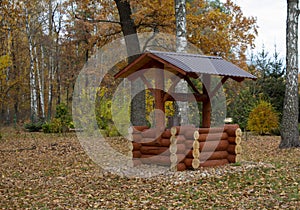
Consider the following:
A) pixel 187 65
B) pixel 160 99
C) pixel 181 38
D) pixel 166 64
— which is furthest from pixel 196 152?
pixel 181 38

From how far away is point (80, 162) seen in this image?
1162cm

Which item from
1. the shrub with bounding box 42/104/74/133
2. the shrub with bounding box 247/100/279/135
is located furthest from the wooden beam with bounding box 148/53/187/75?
the shrub with bounding box 42/104/74/133

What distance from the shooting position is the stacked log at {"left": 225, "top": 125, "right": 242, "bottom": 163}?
9977 millimetres

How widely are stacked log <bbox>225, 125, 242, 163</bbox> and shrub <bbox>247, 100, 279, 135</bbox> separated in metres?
9.18

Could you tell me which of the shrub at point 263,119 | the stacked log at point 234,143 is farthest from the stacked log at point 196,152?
the shrub at point 263,119

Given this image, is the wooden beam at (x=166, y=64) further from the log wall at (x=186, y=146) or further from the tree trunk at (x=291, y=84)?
the tree trunk at (x=291, y=84)

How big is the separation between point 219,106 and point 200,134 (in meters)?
15.5

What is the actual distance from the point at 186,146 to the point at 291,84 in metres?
5.33

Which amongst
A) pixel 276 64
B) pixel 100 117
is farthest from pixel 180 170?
pixel 276 64

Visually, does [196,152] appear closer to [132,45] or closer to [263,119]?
[132,45]

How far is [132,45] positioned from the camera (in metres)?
16.0

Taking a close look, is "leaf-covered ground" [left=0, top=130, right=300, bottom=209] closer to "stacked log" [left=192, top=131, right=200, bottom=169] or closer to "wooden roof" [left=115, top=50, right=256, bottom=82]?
"stacked log" [left=192, top=131, right=200, bottom=169]

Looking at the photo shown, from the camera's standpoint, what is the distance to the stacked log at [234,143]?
9.98 meters

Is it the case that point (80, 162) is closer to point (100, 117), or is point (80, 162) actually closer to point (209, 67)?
point (209, 67)
